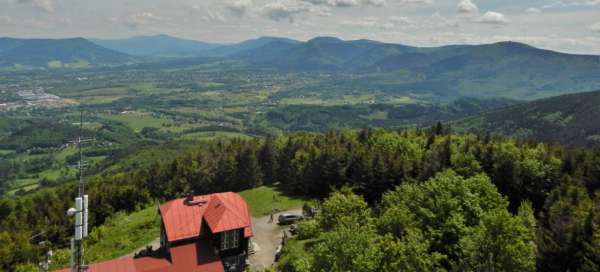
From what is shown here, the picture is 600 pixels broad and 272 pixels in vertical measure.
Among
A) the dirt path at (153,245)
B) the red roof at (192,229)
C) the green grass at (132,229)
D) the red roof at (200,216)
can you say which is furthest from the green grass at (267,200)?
the red roof at (200,216)

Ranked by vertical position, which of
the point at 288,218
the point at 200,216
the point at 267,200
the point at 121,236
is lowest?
the point at 121,236

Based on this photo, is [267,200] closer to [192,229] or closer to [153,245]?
[153,245]

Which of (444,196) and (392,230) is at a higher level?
→ (444,196)

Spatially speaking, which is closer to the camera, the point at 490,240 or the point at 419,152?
the point at 490,240

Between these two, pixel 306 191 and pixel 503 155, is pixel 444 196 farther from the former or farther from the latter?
Answer: pixel 306 191

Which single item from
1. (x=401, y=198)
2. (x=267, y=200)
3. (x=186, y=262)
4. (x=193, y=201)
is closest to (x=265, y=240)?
(x=193, y=201)

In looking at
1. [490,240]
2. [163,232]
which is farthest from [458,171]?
[163,232]

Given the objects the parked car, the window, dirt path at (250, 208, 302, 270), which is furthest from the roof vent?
the parked car
